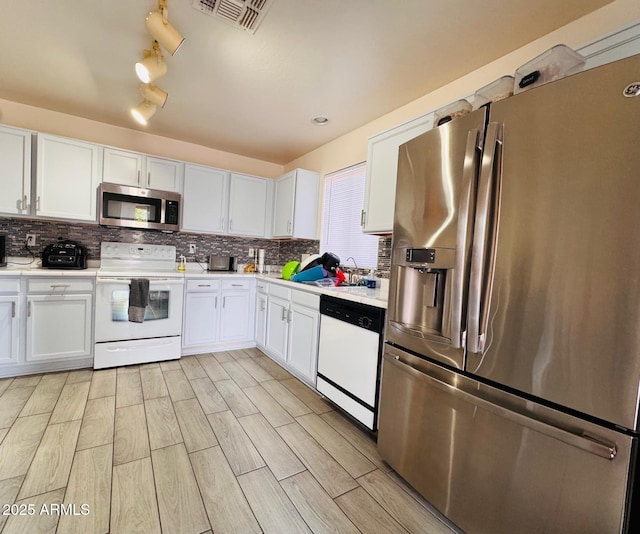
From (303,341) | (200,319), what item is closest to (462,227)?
(303,341)

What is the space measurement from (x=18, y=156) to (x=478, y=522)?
426 cm

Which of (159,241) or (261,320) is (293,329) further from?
(159,241)

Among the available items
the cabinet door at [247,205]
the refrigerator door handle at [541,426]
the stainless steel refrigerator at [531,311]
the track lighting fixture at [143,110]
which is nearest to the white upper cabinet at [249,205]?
the cabinet door at [247,205]

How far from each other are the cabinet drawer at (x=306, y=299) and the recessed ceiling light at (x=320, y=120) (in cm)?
169

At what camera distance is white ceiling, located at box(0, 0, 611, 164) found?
164 centimetres

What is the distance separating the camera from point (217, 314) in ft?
11.4

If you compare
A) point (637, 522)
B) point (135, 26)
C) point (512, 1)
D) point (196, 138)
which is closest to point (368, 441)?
point (637, 522)

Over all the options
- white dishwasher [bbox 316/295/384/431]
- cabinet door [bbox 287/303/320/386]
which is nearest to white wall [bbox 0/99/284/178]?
cabinet door [bbox 287/303/320/386]

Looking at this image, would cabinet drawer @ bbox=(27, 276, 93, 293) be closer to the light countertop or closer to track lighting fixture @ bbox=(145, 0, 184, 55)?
the light countertop

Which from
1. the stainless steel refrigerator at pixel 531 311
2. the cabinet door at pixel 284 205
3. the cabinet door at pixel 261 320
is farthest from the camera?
the cabinet door at pixel 284 205

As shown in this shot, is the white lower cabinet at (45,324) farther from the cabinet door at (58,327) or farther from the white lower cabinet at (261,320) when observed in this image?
the white lower cabinet at (261,320)

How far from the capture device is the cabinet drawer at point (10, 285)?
250 centimetres

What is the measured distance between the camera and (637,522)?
2.91 feet

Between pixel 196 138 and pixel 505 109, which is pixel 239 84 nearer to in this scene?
pixel 196 138
